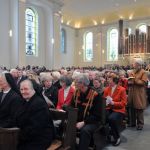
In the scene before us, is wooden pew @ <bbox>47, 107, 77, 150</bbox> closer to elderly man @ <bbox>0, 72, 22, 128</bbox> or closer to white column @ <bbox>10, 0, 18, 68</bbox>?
elderly man @ <bbox>0, 72, 22, 128</bbox>

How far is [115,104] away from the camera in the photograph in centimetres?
566

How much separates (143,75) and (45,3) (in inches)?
567

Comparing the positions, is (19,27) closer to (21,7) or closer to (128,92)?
(21,7)

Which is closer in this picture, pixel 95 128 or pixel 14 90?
pixel 14 90

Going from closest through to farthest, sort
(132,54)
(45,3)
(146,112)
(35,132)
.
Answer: (35,132), (146,112), (45,3), (132,54)

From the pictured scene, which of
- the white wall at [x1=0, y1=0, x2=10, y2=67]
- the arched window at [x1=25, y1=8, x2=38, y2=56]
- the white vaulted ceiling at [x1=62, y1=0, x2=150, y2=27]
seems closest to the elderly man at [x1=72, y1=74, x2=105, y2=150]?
the white wall at [x1=0, y1=0, x2=10, y2=67]

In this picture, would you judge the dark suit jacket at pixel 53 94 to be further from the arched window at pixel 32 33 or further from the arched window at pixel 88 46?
the arched window at pixel 88 46

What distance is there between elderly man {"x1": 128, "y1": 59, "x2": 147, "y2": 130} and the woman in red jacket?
93 cm

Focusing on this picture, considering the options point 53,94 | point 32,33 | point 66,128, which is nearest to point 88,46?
point 32,33

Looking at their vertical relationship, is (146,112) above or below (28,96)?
Answer: below

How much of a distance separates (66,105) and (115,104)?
61.3 inches

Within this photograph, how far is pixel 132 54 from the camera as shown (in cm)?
2544

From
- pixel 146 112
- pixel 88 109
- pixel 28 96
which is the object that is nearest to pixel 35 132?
pixel 28 96

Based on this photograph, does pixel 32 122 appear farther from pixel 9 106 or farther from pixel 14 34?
pixel 14 34
